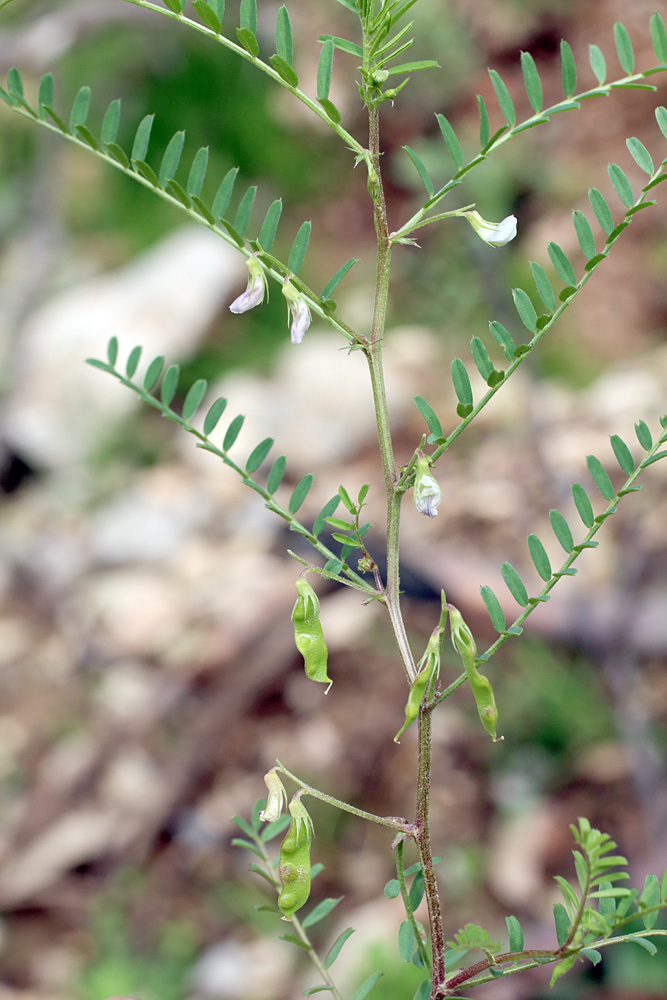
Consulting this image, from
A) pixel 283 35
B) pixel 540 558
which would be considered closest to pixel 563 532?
pixel 540 558

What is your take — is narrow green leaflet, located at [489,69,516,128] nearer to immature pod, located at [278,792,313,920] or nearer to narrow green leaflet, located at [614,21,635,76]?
narrow green leaflet, located at [614,21,635,76]

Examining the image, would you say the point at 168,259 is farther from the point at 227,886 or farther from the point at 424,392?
the point at 227,886

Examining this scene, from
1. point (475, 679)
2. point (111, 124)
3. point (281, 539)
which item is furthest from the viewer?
point (281, 539)

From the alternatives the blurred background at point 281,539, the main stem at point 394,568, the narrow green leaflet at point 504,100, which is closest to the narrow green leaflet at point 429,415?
the main stem at point 394,568

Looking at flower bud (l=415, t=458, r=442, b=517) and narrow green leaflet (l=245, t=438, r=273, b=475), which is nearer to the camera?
flower bud (l=415, t=458, r=442, b=517)

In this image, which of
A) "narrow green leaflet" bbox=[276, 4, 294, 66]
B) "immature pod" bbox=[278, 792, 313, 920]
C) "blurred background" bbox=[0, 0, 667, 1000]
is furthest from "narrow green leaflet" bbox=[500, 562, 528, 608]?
"blurred background" bbox=[0, 0, 667, 1000]

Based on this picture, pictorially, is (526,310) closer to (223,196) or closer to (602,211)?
(602,211)

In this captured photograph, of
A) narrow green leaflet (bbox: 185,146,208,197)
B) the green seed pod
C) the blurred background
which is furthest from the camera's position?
the blurred background
